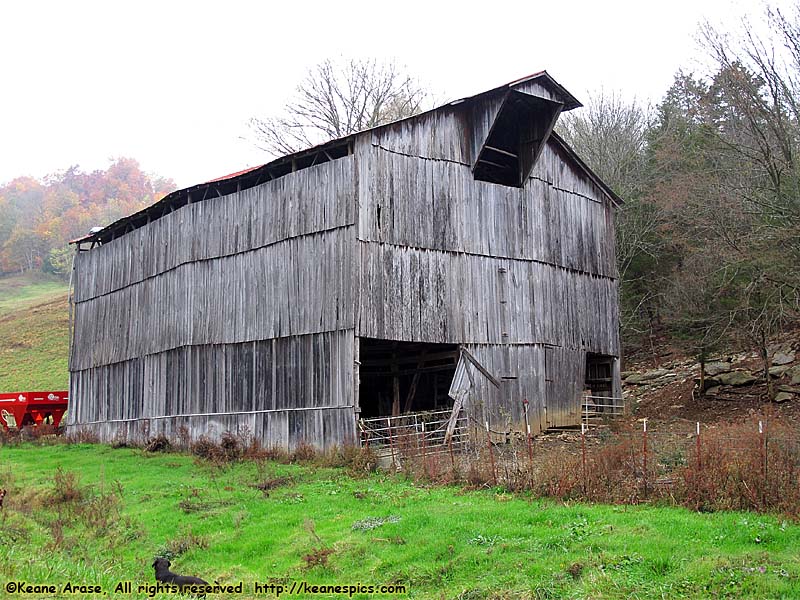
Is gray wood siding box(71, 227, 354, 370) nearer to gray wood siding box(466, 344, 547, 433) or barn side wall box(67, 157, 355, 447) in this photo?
barn side wall box(67, 157, 355, 447)

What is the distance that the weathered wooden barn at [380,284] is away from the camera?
24203 millimetres

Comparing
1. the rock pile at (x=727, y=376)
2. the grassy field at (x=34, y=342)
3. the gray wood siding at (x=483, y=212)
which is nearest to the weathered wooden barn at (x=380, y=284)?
the gray wood siding at (x=483, y=212)

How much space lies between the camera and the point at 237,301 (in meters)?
27.1

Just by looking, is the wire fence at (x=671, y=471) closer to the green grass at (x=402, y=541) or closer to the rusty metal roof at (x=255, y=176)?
the green grass at (x=402, y=541)

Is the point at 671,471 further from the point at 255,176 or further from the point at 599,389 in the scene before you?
the point at 599,389

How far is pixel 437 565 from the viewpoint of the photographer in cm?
1224

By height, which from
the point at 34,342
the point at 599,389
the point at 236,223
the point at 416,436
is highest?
the point at 236,223

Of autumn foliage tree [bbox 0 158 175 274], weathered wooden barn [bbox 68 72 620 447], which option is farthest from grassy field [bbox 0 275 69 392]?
weathered wooden barn [bbox 68 72 620 447]

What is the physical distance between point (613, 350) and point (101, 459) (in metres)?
18.1

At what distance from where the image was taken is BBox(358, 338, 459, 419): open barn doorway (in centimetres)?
2802

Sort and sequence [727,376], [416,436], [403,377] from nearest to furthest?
[416,436] < [727,376] < [403,377]

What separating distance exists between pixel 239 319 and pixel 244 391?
2.29 metres

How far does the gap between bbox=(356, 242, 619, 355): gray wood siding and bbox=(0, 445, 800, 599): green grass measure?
5681 mm

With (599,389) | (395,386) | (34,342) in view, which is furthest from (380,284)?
(34,342)
